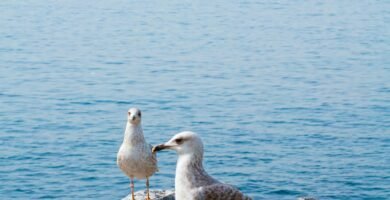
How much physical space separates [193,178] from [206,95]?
90.5 feet

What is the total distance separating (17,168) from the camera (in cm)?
3209

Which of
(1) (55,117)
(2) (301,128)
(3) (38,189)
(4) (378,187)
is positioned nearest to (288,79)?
(2) (301,128)

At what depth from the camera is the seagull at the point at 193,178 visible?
1472cm

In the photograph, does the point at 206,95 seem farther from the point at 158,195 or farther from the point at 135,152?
the point at 135,152

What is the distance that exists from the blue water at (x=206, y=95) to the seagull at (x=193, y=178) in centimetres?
1485

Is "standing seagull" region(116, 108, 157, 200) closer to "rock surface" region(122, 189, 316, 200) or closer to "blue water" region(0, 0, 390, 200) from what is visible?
"rock surface" region(122, 189, 316, 200)

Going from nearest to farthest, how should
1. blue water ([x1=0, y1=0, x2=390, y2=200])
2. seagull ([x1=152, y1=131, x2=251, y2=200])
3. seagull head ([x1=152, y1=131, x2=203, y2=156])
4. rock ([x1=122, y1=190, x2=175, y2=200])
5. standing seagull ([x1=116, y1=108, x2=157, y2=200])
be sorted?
seagull ([x1=152, y1=131, x2=251, y2=200]) → seagull head ([x1=152, y1=131, x2=203, y2=156]) → standing seagull ([x1=116, y1=108, x2=157, y2=200]) → rock ([x1=122, y1=190, x2=175, y2=200]) → blue water ([x1=0, y1=0, x2=390, y2=200])

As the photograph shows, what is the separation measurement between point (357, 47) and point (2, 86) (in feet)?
66.9

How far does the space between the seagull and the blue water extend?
14853 mm

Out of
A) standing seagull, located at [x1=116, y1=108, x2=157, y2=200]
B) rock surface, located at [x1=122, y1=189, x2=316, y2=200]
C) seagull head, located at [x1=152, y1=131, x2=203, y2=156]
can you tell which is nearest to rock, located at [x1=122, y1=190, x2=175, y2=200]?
rock surface, located at [x1=122, y1=189, x2=316, y2=200]

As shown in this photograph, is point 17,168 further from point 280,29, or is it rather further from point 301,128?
point 280,29

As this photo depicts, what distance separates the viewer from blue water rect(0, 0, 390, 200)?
3192cm

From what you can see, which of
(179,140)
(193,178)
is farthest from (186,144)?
(193,178)

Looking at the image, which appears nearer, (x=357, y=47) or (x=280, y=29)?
(x=357, y=47)
